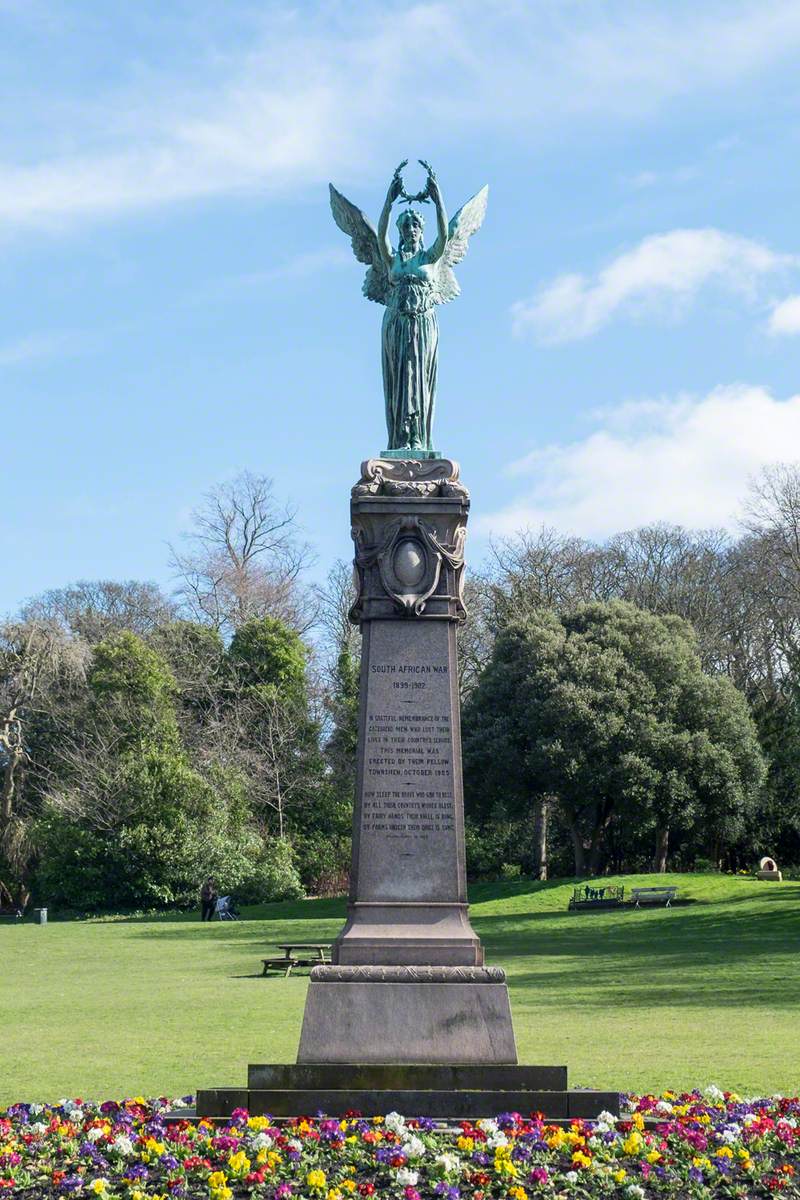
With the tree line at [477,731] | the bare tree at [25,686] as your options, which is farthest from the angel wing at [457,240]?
the bare tree at [25,686]

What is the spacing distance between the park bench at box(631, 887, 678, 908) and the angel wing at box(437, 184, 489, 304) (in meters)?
27.5

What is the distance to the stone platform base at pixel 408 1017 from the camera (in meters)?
10.9

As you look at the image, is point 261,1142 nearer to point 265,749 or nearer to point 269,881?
point 269,881

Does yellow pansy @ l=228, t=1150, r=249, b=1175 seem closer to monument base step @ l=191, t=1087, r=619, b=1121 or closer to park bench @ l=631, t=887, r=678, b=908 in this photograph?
monument base step @ l=191, t=1087, r=619, b=1121

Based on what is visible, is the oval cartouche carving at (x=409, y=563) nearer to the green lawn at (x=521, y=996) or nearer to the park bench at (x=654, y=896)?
the green lawn at (x=521, y=996)

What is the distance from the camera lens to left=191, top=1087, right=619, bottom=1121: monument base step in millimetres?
→ 10195

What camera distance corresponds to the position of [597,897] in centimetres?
3981

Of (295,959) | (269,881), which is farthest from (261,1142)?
(269,881)

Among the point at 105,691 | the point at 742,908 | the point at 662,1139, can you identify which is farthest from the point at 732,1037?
the point at 105,691

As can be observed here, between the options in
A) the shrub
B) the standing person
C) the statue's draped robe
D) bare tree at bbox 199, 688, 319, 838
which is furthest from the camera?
bare tree at bbox 199, 688, 319, 838

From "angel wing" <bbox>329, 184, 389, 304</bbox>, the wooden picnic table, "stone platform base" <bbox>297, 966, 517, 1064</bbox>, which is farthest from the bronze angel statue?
the wooden picnic table

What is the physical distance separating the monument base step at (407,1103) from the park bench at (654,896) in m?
28.7

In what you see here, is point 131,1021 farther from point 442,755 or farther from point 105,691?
point 105,691

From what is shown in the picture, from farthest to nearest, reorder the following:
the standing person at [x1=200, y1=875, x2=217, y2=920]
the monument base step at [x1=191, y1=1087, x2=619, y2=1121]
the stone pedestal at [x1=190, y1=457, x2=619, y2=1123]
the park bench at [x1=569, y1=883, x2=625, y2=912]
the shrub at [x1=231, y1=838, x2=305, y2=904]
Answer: the shrub at [x1=231, y1=838, x2=305, y2=904], the standing person at [x1=200, y1=875, x2=217, y2=920], the park bench at [x1=569, y1=883, x2=625, y2=912], the stone pedestal at [x1=190, y1=457, x2=619, y2=1123], the monument base step at [x1=191, y1=1087, x2=619, y2=1121]
